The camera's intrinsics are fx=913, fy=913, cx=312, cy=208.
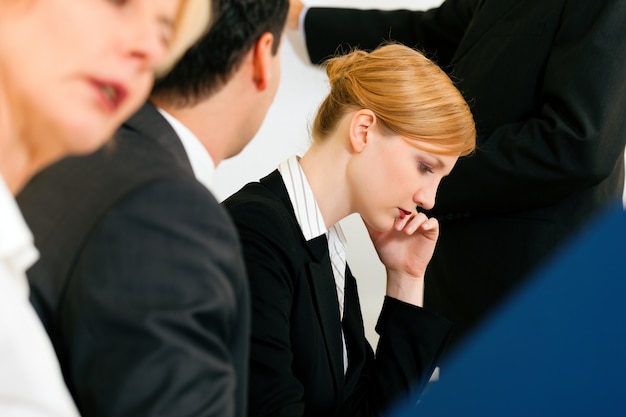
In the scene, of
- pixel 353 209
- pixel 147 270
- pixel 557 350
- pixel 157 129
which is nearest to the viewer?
pixel 147 270

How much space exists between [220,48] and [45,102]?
0.20 m

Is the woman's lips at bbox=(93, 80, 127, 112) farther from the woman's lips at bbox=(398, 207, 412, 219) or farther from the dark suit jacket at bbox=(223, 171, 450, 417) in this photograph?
the woman's lips at bbox=(398, 207, 412, 219)

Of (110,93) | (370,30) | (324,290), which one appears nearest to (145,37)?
(110,93)

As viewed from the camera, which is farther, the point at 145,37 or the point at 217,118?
the point at 217,118

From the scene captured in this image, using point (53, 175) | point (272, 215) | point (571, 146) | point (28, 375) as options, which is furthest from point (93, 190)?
point (571, 146)

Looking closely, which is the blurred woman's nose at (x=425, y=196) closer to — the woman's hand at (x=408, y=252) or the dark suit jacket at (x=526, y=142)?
the woman's hand at (x=408, y=252)

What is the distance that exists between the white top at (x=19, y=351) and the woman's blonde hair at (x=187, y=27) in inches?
6.2

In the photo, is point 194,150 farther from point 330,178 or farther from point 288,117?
point 288,117

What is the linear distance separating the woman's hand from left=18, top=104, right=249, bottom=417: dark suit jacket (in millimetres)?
693

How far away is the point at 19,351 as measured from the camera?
50 centimetres

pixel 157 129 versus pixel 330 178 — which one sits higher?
pixel 157 129

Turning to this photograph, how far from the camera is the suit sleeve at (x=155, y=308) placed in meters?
0.60

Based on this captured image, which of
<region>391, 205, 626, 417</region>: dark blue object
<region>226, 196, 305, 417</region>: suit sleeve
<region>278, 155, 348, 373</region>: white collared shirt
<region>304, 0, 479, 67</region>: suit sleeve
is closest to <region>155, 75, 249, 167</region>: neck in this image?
<region>226, 196, 305, 417</region>: suit sleeve

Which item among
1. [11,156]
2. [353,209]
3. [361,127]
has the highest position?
[11,156]
